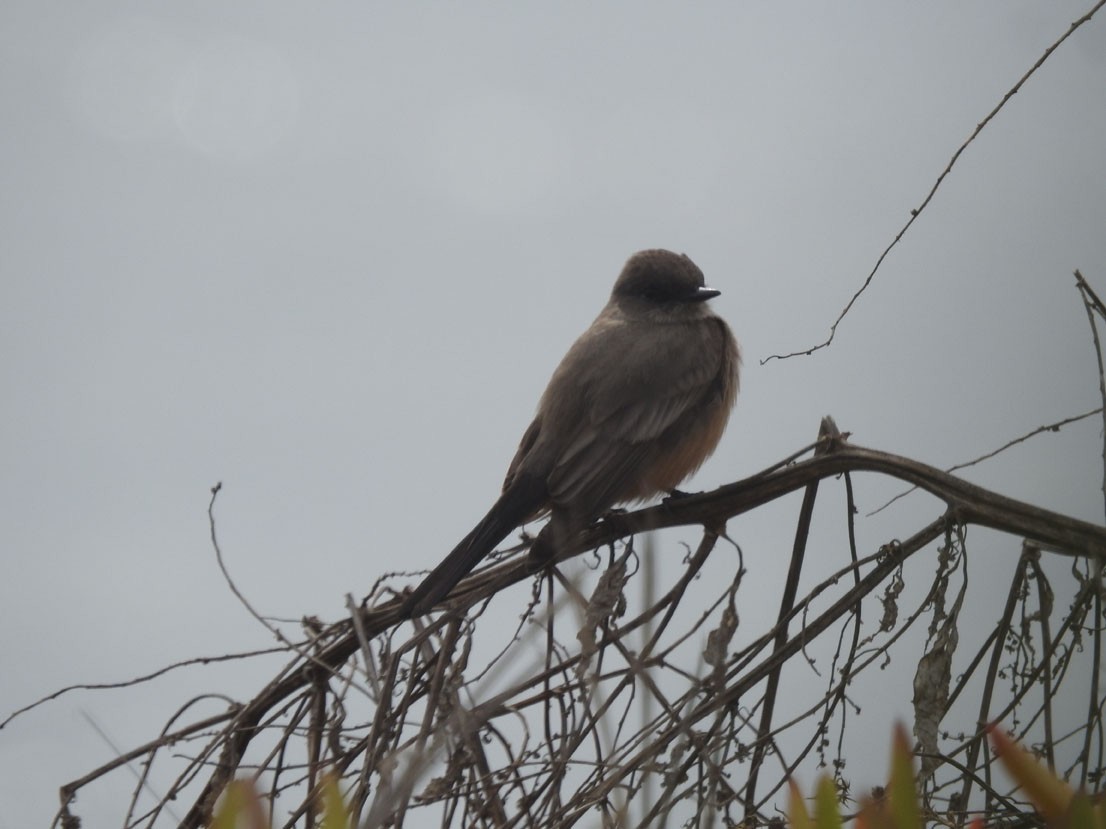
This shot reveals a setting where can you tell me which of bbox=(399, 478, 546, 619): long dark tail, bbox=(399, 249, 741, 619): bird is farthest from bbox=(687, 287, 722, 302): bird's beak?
bbox=(399, 478, 546, 619): long dark tail

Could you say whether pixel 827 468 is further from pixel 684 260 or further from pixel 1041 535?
pixel 684 260

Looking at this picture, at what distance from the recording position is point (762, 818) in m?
2.03

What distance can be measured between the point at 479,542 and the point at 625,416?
0.87m

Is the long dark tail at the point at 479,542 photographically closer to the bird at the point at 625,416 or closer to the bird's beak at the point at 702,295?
the bird at the point at 625,416

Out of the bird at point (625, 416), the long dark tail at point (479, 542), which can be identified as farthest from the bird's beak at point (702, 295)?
the long dark tail at point (479, 542)

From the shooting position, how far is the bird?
349 centimetres

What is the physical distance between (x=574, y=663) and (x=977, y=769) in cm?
90

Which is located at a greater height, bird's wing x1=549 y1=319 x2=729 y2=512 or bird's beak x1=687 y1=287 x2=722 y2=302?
bird's beak x1=687 y1=287 x2=722 y2=302

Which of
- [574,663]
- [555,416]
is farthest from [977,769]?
[555,416]

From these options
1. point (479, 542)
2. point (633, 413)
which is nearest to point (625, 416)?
point (633, 413)

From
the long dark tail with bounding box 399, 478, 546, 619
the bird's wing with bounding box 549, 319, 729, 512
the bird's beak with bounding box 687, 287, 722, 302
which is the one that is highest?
the bird's beak with bounding box 687, 287, 722, 302

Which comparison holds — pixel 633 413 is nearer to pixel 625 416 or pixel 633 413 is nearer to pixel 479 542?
pixel 625 416

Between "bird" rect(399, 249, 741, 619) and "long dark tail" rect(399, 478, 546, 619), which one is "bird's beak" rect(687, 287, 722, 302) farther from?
"long dark tail" rect(399, 478, 546, 619)

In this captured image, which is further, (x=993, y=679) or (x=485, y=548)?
(x=485, y=548)
